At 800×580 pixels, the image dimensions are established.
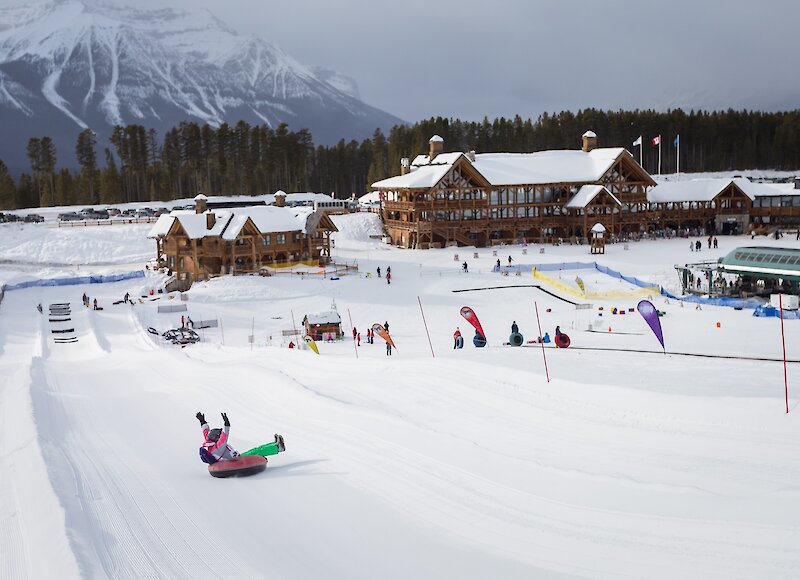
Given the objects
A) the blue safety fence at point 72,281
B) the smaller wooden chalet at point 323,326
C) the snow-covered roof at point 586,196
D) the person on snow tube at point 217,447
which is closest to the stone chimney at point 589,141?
the snow-covered roof at point 586,196

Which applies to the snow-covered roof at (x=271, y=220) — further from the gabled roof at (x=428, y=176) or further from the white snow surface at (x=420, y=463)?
the white snow surface at (x=420, y=463)

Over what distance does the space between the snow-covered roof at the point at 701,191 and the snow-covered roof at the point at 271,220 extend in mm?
30092

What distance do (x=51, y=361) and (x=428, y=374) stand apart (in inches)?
653

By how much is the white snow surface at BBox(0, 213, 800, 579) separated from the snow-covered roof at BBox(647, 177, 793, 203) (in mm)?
41287

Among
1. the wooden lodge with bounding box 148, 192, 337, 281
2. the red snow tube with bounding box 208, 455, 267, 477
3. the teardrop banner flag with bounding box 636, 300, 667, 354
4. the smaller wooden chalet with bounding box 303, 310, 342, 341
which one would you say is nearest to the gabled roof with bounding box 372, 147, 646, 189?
the wooden lodge with bounding box 148, 192, 337, 281

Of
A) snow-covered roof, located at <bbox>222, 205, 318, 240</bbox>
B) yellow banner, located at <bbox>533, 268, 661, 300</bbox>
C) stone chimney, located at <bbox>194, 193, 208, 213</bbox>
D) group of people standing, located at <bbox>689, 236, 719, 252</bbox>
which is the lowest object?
yellow banner, located at <bbox>533, 268, 661, 300</bbox>

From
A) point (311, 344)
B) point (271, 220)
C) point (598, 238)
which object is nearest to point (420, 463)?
point (311, 344)

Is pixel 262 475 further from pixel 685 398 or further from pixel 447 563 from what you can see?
pixel 685 398

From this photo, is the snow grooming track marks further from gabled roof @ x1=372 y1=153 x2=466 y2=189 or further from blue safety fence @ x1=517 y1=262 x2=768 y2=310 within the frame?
gabled roof @ x1=372 y1=153 x2=466 y2=189

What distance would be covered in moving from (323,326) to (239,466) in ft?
65.4

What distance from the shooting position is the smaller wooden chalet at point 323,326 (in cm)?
3553

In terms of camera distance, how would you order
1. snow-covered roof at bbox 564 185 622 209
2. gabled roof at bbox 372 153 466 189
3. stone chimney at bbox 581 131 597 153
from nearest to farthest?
gabled roof at bbox 372 153 466 189
snow-covered roof at bbox 564 185 622 209
stone chimney at bbox 581 131 597 153

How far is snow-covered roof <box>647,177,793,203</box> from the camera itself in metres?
70.2

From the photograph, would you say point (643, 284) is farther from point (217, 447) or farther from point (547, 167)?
point (217, 447)
